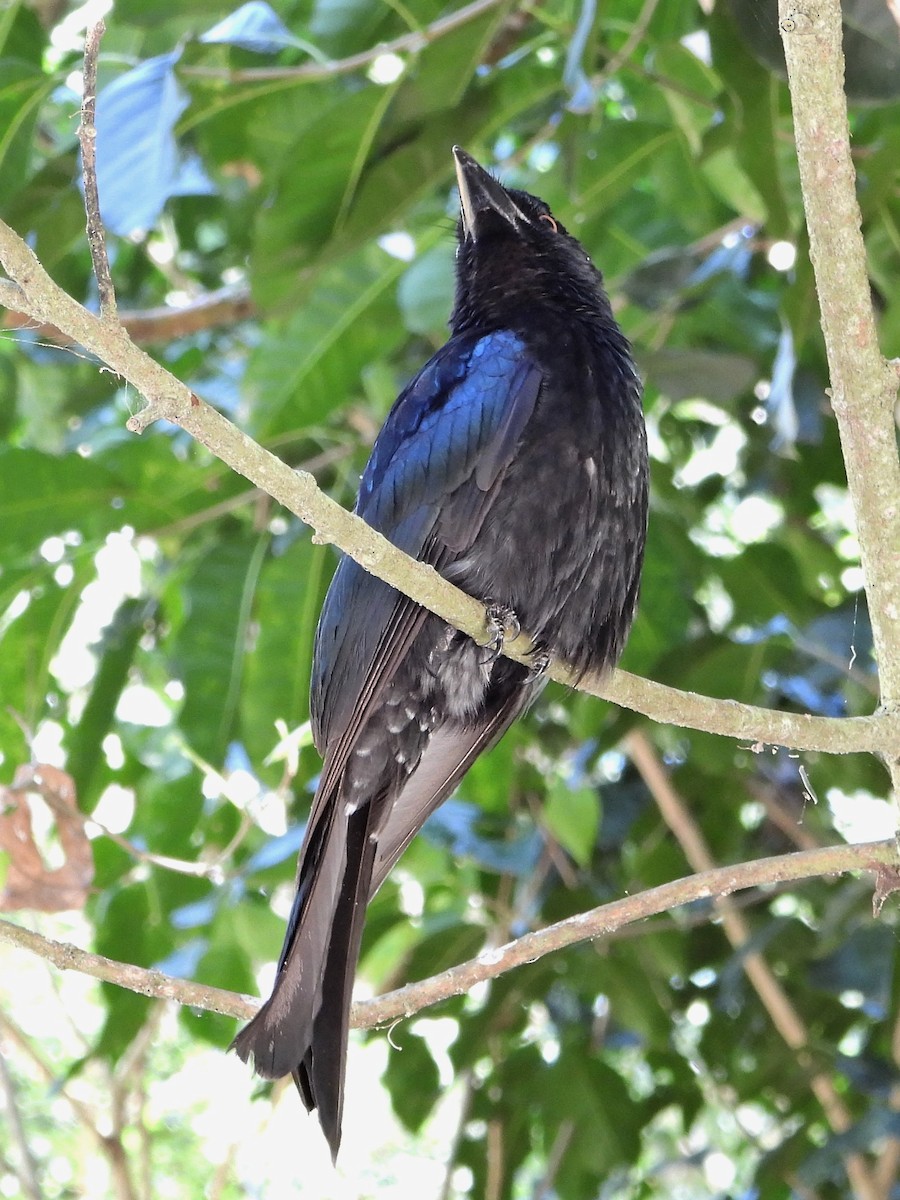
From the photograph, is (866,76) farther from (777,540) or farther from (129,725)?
(129,725)

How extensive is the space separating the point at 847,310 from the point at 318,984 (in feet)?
4.20

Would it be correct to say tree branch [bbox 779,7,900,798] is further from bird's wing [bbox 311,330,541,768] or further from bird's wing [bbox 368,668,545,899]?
bird's wing [bbox 368,668,545,899]

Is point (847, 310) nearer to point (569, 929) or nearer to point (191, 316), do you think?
point (569, 929)

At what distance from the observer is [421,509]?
2406mm

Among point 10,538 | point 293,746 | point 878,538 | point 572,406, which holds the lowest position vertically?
point 878,538

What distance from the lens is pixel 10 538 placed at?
3.10 meters

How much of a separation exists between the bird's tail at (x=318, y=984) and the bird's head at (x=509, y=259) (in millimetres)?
1119

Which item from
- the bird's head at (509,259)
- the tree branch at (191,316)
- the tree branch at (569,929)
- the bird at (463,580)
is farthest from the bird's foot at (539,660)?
the tree branch at (191,316)

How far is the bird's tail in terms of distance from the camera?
81.4 inches

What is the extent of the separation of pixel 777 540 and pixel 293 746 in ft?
5.68

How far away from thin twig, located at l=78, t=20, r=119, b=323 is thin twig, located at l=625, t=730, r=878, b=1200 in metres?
2.32

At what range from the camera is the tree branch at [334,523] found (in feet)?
4.58

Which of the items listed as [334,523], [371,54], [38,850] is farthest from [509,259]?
[38,850]

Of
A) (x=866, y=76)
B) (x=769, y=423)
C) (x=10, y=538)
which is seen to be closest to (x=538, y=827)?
(x=769, y=423)
